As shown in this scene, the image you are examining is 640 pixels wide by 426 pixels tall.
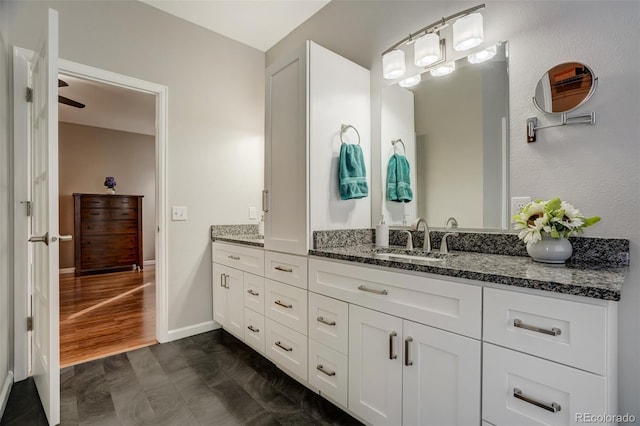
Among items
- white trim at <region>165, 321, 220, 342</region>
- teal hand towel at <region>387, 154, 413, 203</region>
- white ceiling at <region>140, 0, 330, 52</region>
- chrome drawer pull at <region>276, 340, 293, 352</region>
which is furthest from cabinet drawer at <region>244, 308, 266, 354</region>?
white ceiling at <region>140, 0, 330, 52</region>

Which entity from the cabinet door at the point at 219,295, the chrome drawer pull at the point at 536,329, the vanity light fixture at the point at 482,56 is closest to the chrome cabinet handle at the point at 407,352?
the chrome drawer pull at the point at 536,329

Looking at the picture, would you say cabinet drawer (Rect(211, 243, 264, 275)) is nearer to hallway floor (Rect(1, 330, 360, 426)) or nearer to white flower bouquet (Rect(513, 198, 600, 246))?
hallway floor (Rect(1, 330, 360, 426))

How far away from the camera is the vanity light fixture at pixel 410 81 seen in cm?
193

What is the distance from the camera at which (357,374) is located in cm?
149

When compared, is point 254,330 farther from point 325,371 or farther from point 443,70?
point 443,70

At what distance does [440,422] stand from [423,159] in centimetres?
136

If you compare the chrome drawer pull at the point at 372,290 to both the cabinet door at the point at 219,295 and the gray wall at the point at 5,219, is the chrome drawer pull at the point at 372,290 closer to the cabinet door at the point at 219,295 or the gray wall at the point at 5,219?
the cabinet door at the point at 219,295

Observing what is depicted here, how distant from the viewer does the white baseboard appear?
1.66m

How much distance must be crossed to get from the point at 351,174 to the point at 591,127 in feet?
3.72

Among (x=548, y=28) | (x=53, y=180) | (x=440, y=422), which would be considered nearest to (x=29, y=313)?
(x=53, y=180)

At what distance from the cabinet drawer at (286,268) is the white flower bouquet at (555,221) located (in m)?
1.11

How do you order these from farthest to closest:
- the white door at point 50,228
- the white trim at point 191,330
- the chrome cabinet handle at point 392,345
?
the white trim at point 191,330 < the white door at point 50,228 < the chrome cabinet handle at point 392,345

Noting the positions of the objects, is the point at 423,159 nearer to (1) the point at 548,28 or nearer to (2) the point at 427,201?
(2) the point at 427,201

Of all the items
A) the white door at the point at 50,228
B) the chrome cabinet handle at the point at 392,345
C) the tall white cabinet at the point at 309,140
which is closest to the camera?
the chrome cabinet handle at the point at 392,345
